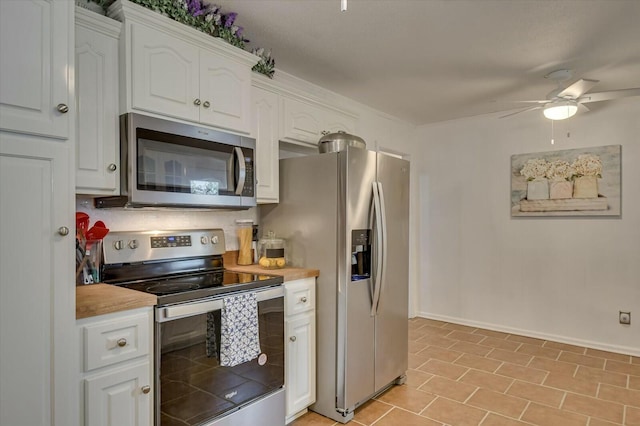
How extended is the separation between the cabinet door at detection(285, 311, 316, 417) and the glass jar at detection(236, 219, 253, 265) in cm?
59

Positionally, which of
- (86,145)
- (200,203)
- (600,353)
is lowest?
(600,353)

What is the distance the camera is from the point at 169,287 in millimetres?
1898

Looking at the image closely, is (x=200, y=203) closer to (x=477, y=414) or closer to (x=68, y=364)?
(x=68, y=364)

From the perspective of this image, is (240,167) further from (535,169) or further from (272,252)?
(535,169)

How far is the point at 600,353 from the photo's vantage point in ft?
12.0

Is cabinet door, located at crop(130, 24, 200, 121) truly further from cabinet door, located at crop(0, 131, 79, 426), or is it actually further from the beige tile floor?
the beige tile floor

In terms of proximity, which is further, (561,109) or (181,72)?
(561,109)

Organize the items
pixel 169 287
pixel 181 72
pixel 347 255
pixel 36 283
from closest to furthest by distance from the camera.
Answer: pixel 36 283 < pixel 169 287 < pixel 181 72 < pixel 347 255

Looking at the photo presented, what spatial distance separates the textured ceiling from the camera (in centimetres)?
218

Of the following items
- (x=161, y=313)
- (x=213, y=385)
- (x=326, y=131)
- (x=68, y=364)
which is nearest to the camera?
(x=68, y=364)

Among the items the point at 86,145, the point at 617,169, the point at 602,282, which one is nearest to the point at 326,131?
the point at 86,145

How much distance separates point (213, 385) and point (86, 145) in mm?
1252

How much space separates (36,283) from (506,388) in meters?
3.04

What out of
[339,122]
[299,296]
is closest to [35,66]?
[299,296]
